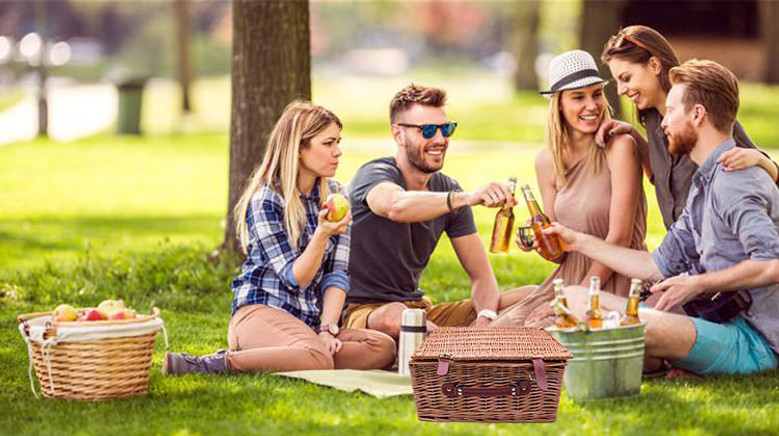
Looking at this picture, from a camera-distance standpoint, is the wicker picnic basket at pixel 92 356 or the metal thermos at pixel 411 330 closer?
the wicker picnic basket at pixel 92 356

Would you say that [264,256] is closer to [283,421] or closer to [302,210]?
[302,210]

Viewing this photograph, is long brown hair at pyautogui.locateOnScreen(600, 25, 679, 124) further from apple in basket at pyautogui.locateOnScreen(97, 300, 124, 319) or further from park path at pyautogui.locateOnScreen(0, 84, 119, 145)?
park path at pyautogui.locateOnScreen(0, 84, 119, 145)

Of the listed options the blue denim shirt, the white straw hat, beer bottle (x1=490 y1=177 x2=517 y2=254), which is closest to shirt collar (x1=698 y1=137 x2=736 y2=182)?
the blue denim shirt

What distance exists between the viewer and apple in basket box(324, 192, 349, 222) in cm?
633

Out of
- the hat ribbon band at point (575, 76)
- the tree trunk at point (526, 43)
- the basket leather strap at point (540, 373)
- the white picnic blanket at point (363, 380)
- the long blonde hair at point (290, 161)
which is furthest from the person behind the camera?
the tree trunk at point (526, 43)

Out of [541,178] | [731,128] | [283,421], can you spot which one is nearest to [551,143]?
[541,178]

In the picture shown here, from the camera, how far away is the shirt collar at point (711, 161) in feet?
20.8

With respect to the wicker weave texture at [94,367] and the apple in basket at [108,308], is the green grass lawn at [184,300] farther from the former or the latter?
the apple in basket at [108,308]

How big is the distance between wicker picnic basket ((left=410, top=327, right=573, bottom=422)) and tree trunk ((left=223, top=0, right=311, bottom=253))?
4.42 meters

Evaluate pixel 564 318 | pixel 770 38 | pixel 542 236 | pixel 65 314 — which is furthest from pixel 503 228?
pixel 770 38

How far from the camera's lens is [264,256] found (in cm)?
667

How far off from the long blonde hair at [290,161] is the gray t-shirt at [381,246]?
451 mm

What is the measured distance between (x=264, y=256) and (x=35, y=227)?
7.90m

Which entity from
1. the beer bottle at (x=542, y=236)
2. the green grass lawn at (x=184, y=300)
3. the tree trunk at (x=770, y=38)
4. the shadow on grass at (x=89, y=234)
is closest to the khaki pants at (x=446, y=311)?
the beer bottle at (x=542, y=236)
